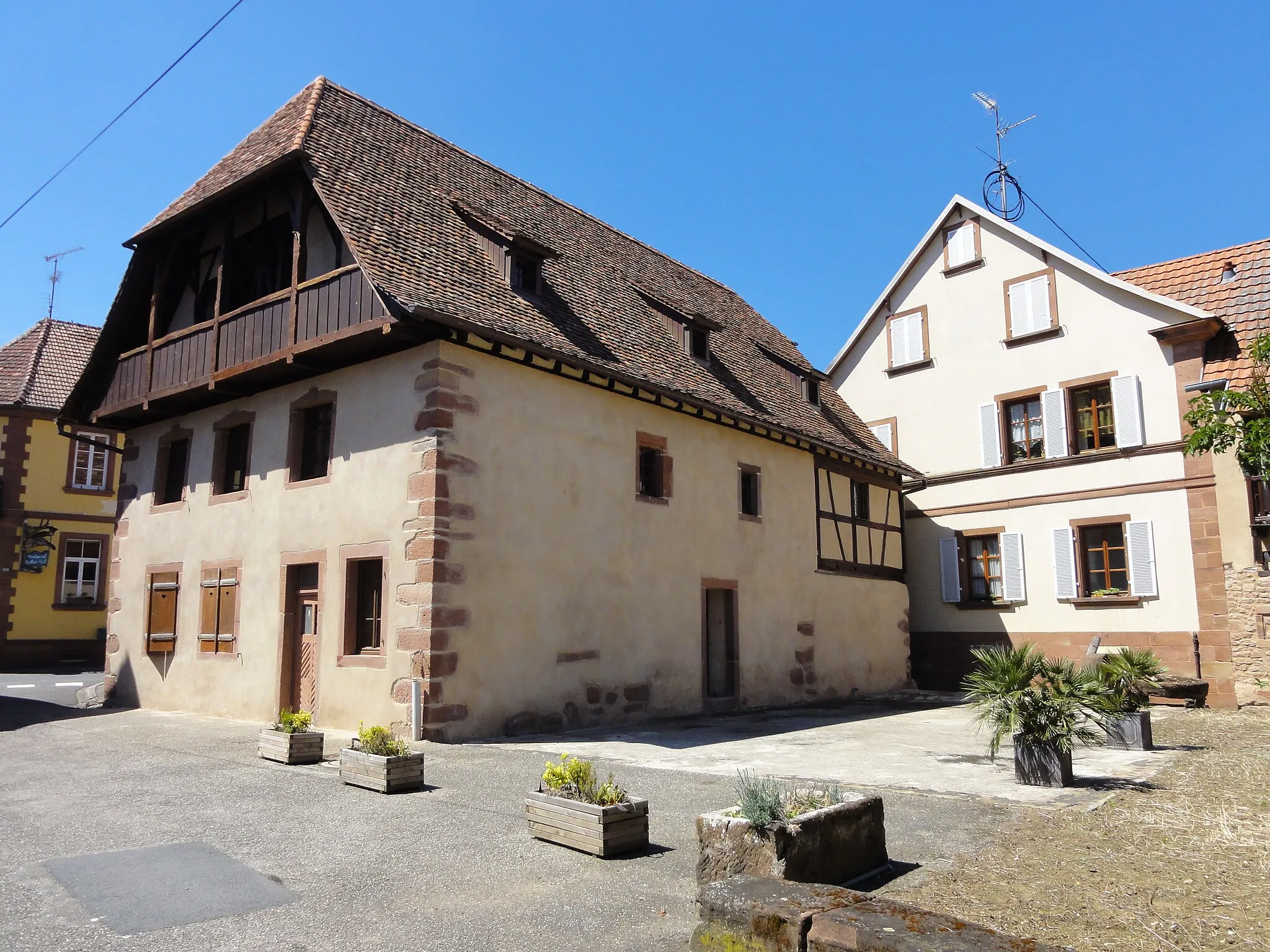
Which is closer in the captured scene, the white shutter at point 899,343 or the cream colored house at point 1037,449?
the cream colored house at point 1037,449

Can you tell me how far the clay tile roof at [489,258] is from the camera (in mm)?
11438

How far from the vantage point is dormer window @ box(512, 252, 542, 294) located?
13000mm

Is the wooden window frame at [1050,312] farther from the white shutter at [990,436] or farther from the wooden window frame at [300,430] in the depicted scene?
the wooden window frame at [300,430]

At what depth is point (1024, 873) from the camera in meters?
4.93

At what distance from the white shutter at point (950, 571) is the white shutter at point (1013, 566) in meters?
1.08

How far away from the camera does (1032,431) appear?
18.7m

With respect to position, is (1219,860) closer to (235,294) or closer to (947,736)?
(947,736)

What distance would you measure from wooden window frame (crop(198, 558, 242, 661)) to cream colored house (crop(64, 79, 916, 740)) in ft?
0.18

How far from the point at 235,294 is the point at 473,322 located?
17.3 feet

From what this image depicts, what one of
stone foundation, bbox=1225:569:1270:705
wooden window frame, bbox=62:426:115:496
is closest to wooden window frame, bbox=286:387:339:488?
stone foundation, bbox=1225:569:1270:705

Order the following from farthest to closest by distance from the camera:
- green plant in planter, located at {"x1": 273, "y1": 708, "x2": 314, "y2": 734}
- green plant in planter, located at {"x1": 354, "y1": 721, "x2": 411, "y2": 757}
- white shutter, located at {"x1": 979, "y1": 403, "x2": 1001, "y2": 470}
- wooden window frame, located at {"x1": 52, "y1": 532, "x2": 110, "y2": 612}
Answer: wooden window frame, located at {"x1": 52, "y1": 532, "x2": 110, "y2": 612} < white shutter, located at {"x1": 979, "y1": 403, "x2": 1001, "y2": 470} < green plant in planter, located at {"x1": 273, "y1": 708, "x2": 314, "y2": 734} < green plant in planter, located at {"x1": 354, "y1": 721, "x2": 411, "y2": 757}

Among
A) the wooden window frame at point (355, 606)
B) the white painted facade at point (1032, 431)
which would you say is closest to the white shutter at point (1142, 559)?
the white painted facade at point (1032, 431)

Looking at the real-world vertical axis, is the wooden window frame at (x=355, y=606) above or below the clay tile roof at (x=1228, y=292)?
below

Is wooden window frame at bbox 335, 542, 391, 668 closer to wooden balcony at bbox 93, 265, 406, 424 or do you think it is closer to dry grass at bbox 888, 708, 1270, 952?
wooden balcony at bbox 93, 265, 406, 424
